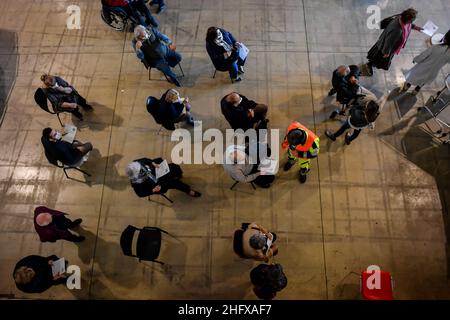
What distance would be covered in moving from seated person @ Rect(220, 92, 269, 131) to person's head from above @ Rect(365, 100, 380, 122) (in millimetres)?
1464

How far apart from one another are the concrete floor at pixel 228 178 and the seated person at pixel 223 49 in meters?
0.58

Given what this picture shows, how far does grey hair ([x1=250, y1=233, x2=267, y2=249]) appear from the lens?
3686mm

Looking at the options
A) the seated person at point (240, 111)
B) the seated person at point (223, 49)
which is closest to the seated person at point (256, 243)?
the seated person at point (240, 111)

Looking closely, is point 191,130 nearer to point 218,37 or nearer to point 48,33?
point 218,37

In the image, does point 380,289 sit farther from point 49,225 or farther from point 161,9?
point 161,9

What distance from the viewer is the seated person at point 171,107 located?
184 inches

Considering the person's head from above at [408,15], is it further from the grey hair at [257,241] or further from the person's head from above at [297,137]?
the grey hair at [257,241]

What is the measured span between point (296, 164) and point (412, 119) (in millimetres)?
2315

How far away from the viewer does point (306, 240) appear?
4.86 m

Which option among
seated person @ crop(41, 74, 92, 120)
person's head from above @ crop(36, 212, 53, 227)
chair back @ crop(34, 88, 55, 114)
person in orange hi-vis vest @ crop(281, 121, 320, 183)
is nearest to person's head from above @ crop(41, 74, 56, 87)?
seated person @ crop(41, 74, 92, 120)

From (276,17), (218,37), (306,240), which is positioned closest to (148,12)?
(218,37)

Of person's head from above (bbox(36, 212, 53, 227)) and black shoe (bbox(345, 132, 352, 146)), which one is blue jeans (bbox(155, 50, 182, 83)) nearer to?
person's head from above (bbox(36, 212, 53, 227))

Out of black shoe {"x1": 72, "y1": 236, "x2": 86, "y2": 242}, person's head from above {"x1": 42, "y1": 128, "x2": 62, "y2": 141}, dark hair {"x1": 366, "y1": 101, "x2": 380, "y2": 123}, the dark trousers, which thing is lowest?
black shoe {"x1": 72, "y1": 236, "x2": 86, "y2": 242}

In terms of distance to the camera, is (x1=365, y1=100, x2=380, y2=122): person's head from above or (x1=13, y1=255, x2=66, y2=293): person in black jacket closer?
(x1=13, y1=255, x2=66, y2=293): person in black jacket
